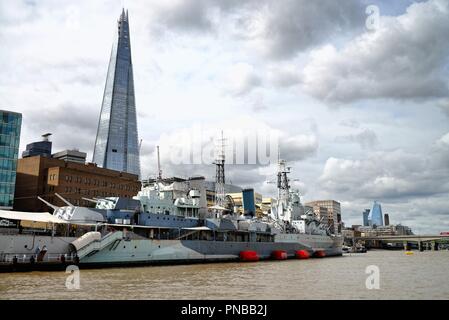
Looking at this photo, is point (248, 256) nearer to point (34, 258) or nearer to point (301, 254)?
point (301, 254)

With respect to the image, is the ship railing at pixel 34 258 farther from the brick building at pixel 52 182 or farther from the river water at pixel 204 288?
the brick building at pixel 52 182

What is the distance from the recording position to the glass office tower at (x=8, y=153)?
7338 cm

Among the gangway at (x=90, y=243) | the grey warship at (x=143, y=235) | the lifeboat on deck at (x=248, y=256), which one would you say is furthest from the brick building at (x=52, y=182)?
the gangway at (x=90, y=243)

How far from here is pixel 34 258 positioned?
34.8m

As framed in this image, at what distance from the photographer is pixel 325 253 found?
7788cm

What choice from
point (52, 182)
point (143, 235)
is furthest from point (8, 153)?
point (143, 235)

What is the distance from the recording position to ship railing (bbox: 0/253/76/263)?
33.2 metres

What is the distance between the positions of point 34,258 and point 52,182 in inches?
2127

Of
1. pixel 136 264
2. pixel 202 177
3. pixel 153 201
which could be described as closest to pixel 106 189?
pixel 202 177

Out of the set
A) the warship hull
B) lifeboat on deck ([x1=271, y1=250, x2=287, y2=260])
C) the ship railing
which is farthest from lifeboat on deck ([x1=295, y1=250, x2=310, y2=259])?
the ship railing

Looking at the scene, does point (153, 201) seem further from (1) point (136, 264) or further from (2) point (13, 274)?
(2) point (13, 274)

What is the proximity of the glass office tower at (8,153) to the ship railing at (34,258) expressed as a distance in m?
43.2

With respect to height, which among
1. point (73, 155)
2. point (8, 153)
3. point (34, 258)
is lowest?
point (34, 258)
